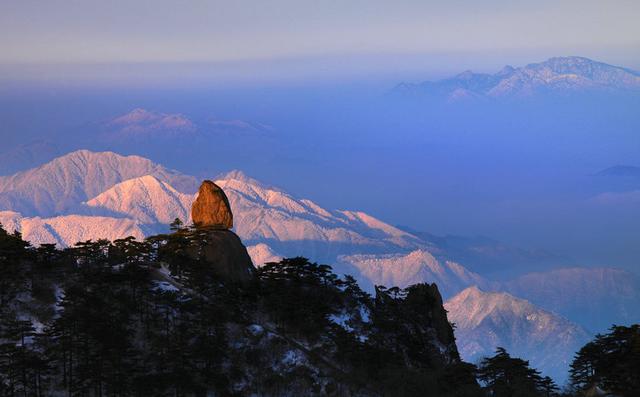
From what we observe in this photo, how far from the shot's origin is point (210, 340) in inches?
4281

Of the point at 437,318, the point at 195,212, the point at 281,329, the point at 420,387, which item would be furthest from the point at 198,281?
the point at 437,318

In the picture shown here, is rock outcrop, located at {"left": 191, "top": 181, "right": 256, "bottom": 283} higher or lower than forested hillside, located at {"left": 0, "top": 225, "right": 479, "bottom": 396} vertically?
higher

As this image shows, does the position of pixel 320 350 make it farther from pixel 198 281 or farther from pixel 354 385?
pixel 198 281

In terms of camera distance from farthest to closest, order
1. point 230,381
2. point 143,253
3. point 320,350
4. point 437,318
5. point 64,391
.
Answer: point 437,318 → point 143,253 → point 320,350 → point 230,381 → point 64,391

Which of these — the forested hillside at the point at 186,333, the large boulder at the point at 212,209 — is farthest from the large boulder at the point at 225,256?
the large boulder at the point at 212,209

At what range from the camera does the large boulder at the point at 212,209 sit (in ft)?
456

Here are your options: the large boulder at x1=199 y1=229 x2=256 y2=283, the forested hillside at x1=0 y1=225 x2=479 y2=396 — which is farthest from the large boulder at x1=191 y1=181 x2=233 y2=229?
the forested hillside at x1=0 y1=225 x2=479 y2=396

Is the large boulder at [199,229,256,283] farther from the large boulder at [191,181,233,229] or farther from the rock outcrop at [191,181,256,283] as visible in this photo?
the large boulder at [191,181,233,229]

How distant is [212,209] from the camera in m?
139

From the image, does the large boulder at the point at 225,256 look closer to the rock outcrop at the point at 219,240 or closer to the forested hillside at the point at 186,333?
the rock outcrop at the point at 219,240

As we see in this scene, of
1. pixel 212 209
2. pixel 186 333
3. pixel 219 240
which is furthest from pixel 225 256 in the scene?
pixel 186 333

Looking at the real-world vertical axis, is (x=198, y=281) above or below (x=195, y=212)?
below

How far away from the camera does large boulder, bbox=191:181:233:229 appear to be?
456 ft

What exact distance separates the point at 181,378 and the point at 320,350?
23.6 m
